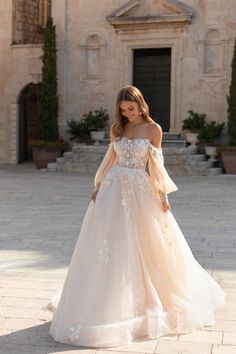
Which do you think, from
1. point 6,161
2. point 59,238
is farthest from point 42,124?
point 59,238

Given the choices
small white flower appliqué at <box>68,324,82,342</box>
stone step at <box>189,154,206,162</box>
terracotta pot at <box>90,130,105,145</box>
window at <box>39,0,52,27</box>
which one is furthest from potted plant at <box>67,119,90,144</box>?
small white flower appliqué at <box>68,324,82,342</box>

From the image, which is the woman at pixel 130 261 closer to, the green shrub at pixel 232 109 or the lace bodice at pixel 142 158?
the lace bodice at pixel 142 158

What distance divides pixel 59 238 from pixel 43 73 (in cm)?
1147

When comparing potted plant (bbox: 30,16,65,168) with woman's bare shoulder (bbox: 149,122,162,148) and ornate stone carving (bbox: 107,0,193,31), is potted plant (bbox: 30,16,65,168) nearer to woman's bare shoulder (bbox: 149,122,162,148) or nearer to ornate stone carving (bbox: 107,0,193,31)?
ornate stone carving (bbox: 107,0,193,31)

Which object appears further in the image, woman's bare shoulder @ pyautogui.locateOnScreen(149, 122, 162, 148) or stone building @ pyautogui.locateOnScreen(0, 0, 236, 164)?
stone building @ pyautogui.locateOnScreen(0, 0, 236, 164)

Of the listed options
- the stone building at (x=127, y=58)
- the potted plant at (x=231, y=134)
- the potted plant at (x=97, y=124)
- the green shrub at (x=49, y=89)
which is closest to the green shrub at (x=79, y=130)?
the potted plant at (x=97, y=124)

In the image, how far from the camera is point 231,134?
16.4 m

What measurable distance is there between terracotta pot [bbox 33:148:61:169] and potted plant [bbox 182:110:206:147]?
401 cm

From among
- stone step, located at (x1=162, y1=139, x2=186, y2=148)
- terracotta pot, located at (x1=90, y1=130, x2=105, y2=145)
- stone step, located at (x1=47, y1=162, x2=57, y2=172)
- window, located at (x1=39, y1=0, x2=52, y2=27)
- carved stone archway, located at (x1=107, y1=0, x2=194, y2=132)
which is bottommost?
stone step, located at (x1=47, y1=162, x2=57, y2=172)

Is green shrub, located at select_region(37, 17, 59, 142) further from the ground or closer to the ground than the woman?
further from the ground

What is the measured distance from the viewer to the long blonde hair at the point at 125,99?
13.2 feet

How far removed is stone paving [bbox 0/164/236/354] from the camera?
3793mm

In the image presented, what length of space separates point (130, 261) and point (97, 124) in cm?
1404

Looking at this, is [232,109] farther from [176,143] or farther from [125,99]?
[125,99]
